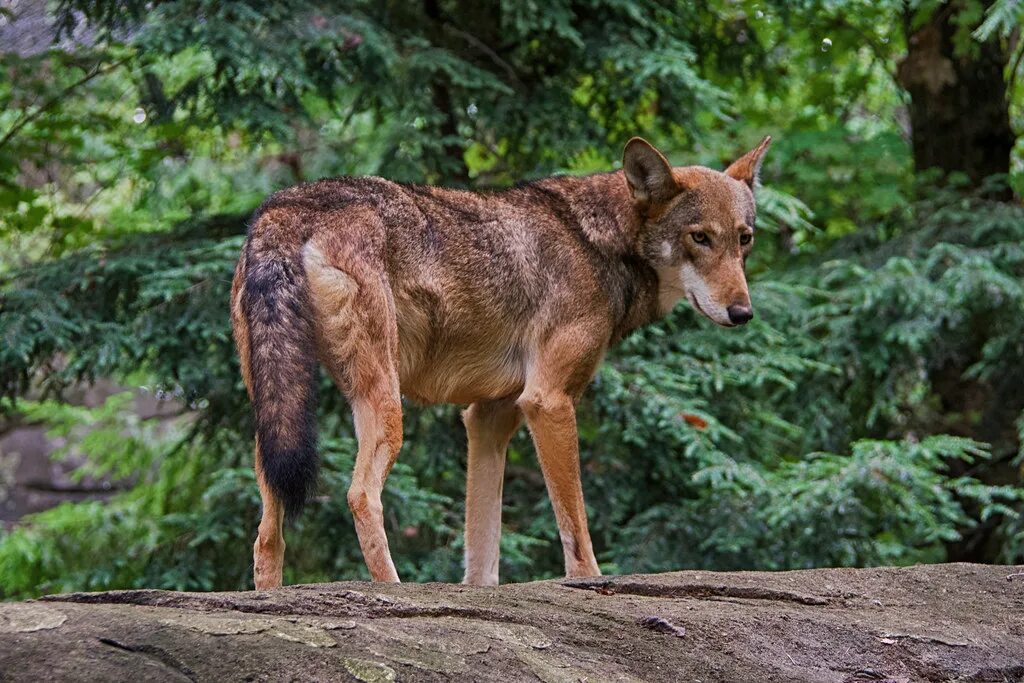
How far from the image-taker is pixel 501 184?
9852 millimetres

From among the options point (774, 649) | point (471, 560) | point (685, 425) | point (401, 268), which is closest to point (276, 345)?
point (401, 268)

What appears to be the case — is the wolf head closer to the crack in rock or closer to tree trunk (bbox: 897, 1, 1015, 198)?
the crack in rock

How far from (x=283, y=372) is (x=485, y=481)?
5.82 ft

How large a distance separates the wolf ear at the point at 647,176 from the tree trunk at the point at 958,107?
6.89 meters

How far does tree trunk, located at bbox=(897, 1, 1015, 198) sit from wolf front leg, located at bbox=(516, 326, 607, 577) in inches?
307

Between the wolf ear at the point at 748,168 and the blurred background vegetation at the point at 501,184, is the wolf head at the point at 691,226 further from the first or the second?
the blurred background vegetation at the point at 501,184

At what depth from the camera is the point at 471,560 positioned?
5.93m

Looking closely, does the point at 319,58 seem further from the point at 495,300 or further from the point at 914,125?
the point at 914,125

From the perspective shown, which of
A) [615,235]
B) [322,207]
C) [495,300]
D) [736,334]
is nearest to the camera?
[322,207]

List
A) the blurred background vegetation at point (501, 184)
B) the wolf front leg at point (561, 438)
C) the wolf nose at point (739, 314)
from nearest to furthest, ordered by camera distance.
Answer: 1. the wolf front leg at point (561, 438)
2. the wolf nose at point (739, 314)
3. the blurred background vegetation at point (501, 184)

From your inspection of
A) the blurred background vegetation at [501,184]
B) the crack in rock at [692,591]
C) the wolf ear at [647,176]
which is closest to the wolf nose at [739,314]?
the wolf ear at [647,176]

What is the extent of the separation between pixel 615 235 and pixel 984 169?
738cm

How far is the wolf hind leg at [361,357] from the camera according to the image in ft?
15.6

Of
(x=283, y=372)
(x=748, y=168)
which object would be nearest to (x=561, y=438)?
(x=283, y=372)
